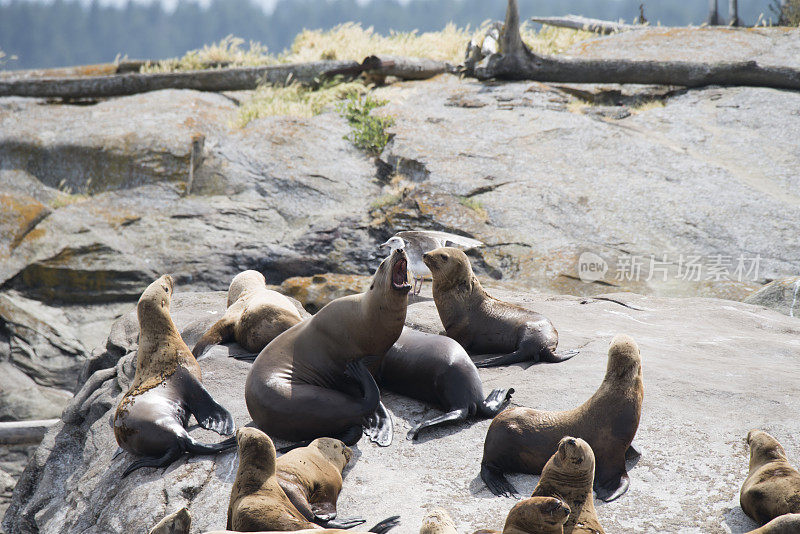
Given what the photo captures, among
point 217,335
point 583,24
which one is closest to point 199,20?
point 583,24

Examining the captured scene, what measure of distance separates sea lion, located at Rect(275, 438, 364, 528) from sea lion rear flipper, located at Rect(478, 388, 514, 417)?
1.17m

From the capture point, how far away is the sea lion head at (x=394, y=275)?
523cm

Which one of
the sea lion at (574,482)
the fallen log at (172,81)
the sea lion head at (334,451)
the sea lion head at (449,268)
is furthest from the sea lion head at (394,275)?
the fallen log at (172,81)

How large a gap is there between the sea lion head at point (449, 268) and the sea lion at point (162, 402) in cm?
234

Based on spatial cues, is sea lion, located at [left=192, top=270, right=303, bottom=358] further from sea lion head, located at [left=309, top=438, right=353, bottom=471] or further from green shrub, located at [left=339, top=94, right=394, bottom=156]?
green shrub, located at [left=339, top=94, right=394, bottom=156]

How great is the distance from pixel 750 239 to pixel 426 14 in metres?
89.9

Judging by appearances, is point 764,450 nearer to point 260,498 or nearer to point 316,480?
point 316,480

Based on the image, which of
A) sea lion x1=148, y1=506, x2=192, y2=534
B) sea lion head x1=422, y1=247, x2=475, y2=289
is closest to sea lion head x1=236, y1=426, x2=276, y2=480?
sea lion x1=148, y1=506, x2=192, y2=534

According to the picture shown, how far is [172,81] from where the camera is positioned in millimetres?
15555

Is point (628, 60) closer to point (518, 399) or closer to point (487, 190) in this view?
point (487, 190)

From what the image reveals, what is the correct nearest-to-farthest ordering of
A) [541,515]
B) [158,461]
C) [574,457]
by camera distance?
[541,515] < [574,457] < [158,461]

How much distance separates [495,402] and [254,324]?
2458 mm

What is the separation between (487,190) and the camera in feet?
37.7

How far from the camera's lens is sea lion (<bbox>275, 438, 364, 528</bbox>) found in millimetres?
3971
